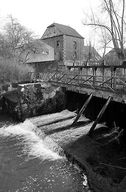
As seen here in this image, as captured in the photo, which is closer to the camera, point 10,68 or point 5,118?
point 5,118

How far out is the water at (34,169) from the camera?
546 cm

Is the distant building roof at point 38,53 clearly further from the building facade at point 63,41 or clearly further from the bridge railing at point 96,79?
the bridge railing at point 96,79

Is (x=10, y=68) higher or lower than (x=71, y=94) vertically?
higher

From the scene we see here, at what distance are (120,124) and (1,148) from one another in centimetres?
603

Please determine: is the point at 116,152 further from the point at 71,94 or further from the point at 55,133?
the point at 71,94

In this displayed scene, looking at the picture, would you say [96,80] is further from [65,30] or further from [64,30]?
[65,30]

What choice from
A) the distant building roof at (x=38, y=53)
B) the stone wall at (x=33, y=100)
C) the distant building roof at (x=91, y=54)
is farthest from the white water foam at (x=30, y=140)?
the distant building roof at (x=91, y=54)

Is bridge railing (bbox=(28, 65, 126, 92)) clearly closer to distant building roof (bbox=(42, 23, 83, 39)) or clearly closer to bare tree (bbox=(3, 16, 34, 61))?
bare tree (bbox=(3, 16, 34, 61))

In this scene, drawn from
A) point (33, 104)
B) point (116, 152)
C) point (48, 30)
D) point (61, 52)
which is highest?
point (48, 30)

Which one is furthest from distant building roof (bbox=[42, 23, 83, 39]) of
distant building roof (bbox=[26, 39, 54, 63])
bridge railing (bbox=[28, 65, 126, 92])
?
bridge railing (bbox=[28, 65, 126, 92])

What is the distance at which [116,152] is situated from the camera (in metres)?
6.74

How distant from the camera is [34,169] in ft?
20.9

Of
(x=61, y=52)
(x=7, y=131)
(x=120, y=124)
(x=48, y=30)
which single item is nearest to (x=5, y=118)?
(x=7, y=131)

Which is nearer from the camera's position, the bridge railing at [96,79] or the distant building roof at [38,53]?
the bridge railing at [96,79]
